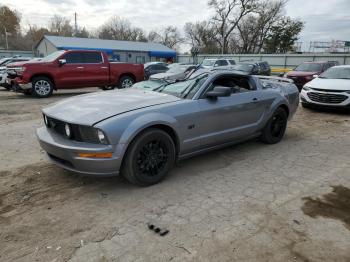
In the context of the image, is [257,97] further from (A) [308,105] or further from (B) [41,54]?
(B) [41,54]

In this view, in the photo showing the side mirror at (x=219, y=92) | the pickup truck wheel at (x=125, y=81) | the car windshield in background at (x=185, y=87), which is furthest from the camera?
the pickup truck wheel at (x=125, y=81)

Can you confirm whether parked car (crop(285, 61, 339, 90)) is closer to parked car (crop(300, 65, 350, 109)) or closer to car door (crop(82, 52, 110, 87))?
parked car (crop(300, 65, 350, 109))

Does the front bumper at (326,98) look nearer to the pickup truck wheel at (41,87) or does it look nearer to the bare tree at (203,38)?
the pickup truck wheel at (41,87)

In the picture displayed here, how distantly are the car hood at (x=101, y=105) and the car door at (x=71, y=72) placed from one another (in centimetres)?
780

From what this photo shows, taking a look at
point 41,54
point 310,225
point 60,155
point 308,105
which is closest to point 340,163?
point 310,225

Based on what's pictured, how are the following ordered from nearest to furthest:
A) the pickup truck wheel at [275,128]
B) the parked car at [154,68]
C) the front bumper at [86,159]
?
the front bumper at [86,159], the pickup truck wheel at [275,128], the parked car at [154,68]

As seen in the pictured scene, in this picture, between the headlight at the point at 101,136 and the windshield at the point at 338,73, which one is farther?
the windshield at the point at 338,73

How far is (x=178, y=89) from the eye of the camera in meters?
4.65

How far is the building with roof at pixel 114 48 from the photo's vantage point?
37688mm

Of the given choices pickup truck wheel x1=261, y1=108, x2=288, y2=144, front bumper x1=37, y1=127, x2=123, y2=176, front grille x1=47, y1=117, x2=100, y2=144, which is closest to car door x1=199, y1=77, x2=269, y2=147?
pickup truck wheel x1=261, y1=108, x2=288, y2=144

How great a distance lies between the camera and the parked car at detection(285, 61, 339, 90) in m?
14.5

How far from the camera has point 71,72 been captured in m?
11.9

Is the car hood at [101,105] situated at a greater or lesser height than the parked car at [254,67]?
lesser

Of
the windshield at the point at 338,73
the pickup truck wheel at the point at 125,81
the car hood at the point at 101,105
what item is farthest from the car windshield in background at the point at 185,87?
the pickup truck wheel at the point at 125,81
